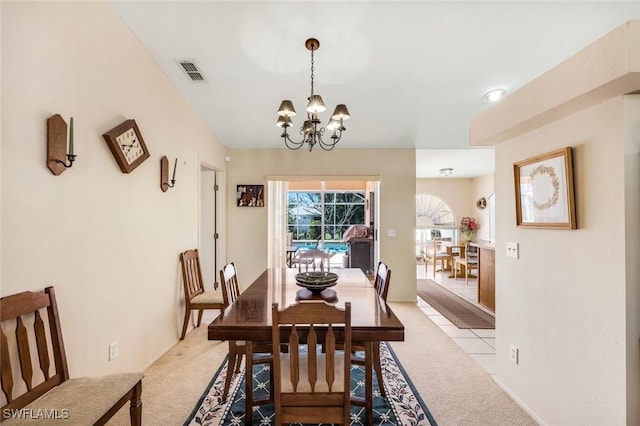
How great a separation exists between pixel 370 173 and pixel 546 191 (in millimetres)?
3028

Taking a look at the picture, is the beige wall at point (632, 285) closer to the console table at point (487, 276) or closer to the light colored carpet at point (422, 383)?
the light colored carpet at point (422, 383)

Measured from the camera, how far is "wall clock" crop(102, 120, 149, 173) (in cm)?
222

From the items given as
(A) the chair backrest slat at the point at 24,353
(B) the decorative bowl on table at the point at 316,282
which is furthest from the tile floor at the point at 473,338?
(A) the chair backrest slat at the point at 24,353

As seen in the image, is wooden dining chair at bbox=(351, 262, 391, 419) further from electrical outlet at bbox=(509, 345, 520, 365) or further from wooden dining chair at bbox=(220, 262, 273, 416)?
electrical outlet at bbox=(509, 345, 520, 365)

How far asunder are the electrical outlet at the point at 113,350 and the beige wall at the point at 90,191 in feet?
0.15

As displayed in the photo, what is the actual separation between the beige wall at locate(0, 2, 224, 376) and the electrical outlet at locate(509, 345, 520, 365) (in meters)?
3.02

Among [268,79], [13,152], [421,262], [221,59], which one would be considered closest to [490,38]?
[268,79]

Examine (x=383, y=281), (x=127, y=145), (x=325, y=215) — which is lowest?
(x=383, y=281)

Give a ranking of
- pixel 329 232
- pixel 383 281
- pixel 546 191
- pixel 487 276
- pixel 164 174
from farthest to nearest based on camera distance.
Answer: pixel 329 232 → pixel 487 276 → pixel 164 174 → pixel 383 281 → pixel 546 191

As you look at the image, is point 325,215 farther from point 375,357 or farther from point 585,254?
point 585,254

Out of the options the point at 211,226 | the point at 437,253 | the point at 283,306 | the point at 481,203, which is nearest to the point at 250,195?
the point at 211,226

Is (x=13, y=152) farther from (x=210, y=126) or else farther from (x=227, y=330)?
(x=210, y=126)

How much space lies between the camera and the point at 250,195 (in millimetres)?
4859

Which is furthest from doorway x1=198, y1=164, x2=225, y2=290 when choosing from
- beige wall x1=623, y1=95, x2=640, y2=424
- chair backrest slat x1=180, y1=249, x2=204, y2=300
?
beige wall x1=623, y1=95, x2=640, y2=424
